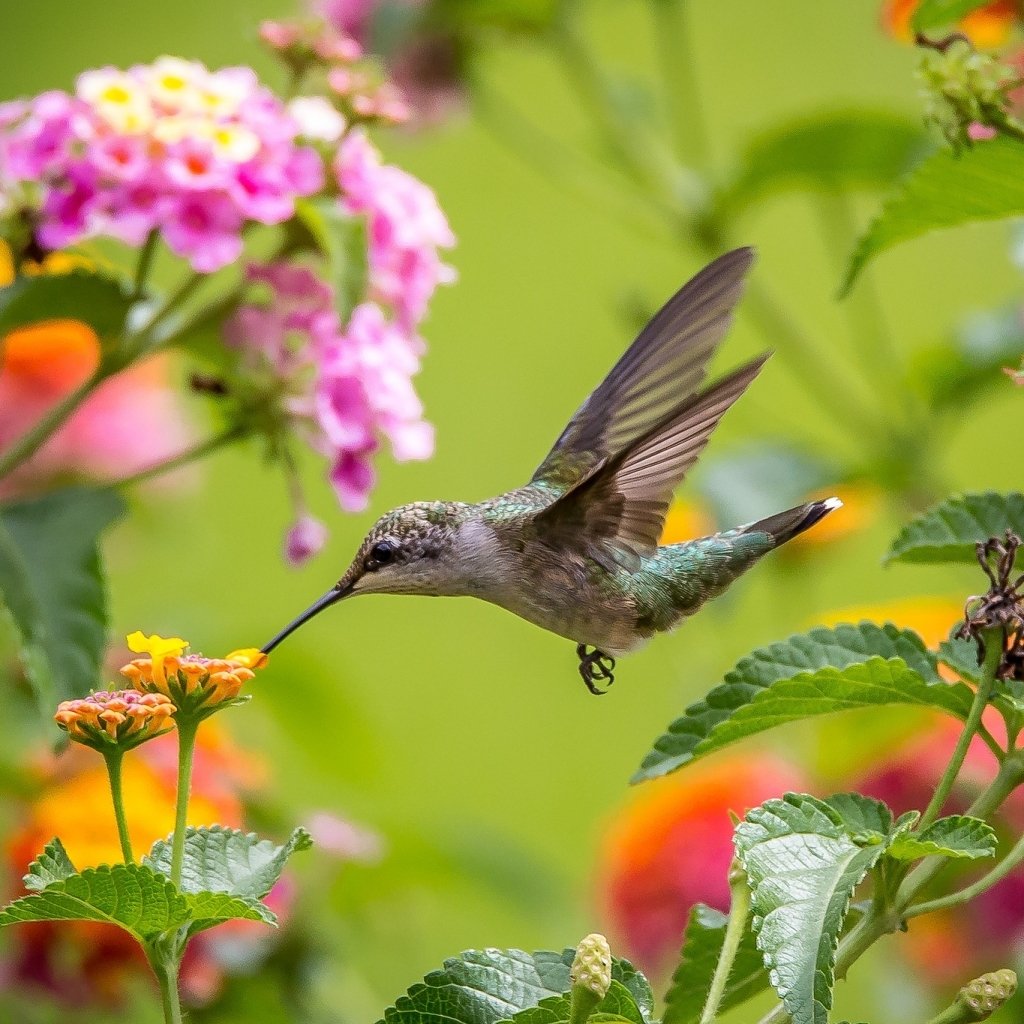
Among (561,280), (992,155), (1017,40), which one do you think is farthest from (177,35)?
(992,155)

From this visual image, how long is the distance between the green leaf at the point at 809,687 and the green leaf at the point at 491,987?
0.32 ft

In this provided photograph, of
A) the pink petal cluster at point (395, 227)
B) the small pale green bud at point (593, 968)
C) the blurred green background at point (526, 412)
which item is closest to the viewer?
the small pale green bud at point (593, 968)

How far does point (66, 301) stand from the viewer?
1029 millimetres

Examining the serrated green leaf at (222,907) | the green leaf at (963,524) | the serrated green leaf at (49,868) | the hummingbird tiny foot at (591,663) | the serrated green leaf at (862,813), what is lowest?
the hummingbird tiny foot at (591,663)

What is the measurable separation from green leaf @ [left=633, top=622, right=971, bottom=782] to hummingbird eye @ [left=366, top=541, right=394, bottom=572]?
0.26 m

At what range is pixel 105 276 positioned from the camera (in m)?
1.04

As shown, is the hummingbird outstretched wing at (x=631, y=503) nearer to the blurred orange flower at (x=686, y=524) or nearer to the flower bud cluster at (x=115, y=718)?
the flower bud cluster at (x=115, y=718)

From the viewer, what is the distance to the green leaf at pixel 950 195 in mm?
775

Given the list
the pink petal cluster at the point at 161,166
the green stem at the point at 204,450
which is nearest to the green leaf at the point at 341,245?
the pink petal cluster at the point at 161,166

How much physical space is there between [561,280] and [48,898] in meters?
3.39

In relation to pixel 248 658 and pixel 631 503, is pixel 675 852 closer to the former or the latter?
pixel 631 503

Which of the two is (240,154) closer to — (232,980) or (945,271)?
(232,980)

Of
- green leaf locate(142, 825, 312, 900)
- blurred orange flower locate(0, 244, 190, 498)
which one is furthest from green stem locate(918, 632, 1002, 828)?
blurred orange flower locate(0, 244, 190, 498)

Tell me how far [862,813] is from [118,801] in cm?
29
